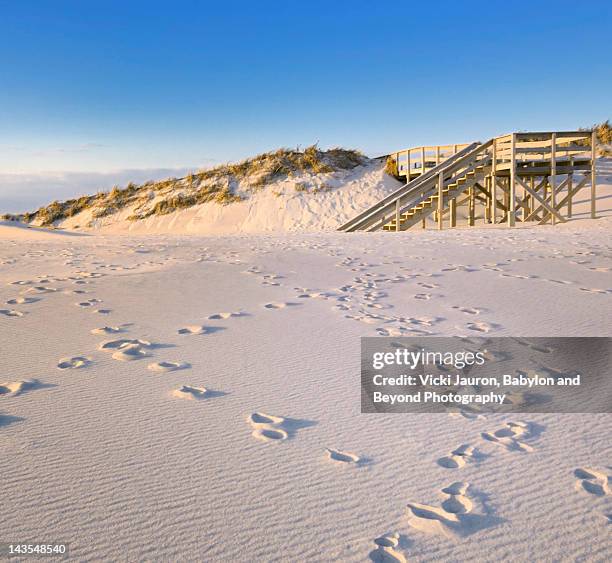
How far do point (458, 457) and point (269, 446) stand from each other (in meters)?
0.89

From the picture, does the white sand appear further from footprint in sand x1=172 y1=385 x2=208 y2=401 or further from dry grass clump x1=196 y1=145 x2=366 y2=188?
dry grass clump x1=196 y1=145 x2=366 y2=188

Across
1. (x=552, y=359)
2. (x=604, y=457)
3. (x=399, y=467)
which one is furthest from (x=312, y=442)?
(x=552, y=359)

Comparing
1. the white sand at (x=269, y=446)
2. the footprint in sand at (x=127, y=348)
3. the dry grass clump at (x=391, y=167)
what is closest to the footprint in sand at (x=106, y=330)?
the white sand at (x=269, y=446)

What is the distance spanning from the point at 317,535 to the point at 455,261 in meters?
6.60

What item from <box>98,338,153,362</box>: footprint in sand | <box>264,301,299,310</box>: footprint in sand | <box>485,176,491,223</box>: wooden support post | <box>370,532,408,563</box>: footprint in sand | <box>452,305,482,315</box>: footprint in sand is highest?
<box>485,176,491,223</box>: wooden support post

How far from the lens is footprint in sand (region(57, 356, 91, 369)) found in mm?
3410

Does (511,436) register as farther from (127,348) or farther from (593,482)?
(127,348)

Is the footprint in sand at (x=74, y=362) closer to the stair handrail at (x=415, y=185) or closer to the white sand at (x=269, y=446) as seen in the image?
the white sand at (x=269, y=446)

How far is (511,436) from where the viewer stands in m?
2.57

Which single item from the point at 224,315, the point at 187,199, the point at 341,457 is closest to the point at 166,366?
the point at 224,315

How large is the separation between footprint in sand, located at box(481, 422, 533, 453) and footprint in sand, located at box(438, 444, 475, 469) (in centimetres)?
16

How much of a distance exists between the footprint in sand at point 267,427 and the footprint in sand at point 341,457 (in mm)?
249

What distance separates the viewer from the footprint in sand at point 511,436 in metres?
2.46

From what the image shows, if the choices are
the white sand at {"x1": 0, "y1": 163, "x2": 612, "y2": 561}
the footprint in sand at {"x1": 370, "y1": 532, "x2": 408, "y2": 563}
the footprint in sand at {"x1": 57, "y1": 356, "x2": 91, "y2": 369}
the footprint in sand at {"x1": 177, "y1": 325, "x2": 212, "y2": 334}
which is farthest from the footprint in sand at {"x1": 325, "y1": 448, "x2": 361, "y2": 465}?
the footprint in sand at {"x1": 177, "y1": 325, "x2": 212, "y2": 334}
